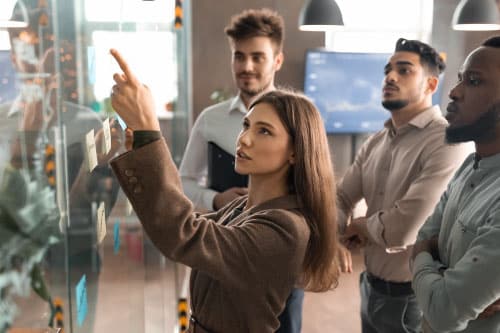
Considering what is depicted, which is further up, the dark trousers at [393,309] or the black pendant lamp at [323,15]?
the black pendant lamp at [323,15]

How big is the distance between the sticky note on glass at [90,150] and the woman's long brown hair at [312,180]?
0.40 metres

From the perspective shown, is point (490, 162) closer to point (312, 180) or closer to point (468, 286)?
point (468, 286)

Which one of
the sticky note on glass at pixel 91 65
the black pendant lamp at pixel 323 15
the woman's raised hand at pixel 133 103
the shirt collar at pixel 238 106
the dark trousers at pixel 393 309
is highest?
the black pendant lamp at pixel 323 15

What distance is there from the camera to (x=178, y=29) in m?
2.83

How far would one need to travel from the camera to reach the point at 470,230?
1323 mm

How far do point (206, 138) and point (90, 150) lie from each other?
1182 mm

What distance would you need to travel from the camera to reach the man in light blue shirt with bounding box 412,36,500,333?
121cm

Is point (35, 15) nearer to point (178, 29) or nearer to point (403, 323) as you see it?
point (403, 323)

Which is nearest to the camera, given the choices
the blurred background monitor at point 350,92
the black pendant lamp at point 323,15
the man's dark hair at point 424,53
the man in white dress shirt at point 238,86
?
the man's dark hair at point 424,53

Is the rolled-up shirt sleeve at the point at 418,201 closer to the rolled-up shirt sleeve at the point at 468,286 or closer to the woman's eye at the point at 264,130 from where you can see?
the rolled-up shirt sleeve at the point at 468,286

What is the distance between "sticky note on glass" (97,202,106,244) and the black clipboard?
2.84ft

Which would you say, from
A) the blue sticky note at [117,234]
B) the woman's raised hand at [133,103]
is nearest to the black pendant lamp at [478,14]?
the blue sticky note at [117,234]

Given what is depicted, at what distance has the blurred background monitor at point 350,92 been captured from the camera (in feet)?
18.7

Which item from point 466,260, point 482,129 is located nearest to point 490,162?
point 482,129
